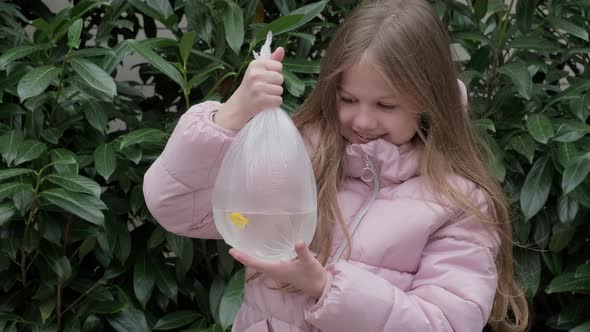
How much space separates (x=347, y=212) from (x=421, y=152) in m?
0.20

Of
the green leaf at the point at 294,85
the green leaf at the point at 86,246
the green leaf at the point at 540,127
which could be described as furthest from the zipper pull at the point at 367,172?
the green leaf at the point at 86,246

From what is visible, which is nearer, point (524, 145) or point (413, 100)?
point (413, 100)

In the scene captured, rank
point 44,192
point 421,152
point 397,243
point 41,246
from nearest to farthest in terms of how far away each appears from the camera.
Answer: point 397,243, point 421,152, point 44,192, point 41,246

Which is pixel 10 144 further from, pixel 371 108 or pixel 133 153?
pixel 371 108

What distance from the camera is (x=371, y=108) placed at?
1.67 m

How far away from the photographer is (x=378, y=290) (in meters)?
1.54

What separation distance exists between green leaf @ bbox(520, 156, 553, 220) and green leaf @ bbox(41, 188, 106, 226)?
1.25 m

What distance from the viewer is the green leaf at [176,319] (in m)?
2.70

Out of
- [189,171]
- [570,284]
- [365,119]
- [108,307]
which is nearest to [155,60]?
[108,307]

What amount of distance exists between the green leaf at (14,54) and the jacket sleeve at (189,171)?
94 centimetres

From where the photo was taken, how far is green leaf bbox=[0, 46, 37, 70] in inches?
97.2

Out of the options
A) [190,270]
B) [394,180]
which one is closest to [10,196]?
[190,270]

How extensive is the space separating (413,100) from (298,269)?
0.43 metres

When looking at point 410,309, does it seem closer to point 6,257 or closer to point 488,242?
point 488,242
